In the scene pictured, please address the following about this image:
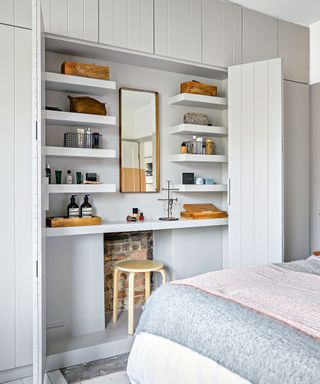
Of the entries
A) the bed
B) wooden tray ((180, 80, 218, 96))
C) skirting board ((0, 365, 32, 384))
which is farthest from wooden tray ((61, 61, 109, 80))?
skirting board ((0, 365, 32, 384))

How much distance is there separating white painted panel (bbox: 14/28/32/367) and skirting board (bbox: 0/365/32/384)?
0.04m

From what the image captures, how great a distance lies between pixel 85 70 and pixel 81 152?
601 mm

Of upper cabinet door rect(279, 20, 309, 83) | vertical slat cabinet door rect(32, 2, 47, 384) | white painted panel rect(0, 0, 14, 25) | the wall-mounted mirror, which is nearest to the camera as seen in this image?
vertical slat cabinet door rect(32, 2, 47, 384)

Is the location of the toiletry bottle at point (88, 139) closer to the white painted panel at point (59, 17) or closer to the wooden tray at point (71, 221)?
the wooden tray at point (71, 221)

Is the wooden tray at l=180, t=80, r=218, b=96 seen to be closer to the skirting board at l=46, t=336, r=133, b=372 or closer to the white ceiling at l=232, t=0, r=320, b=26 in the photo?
the white ceiling at l=232, t=0, r=320, b=26

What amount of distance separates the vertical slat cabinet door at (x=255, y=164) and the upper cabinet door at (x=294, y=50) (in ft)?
1.64

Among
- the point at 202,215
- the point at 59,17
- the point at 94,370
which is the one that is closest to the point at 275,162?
the point at 202,215

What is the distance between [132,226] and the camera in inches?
119

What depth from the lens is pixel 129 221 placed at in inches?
126

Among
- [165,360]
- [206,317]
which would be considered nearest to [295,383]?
[206,317]

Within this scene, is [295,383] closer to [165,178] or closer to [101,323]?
[101,323]

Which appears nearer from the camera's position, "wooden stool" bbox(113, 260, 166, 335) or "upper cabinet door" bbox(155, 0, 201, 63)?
"wooden stool" bbox(113, 260, 166, 335)

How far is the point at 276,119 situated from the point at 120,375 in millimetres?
2312

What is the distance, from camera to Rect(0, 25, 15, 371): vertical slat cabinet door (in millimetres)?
2484
